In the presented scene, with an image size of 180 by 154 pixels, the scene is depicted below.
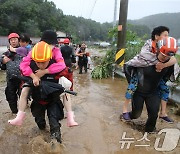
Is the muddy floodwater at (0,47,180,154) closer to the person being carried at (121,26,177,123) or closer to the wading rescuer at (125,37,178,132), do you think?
the wading rescuer at (125,37,178,132)

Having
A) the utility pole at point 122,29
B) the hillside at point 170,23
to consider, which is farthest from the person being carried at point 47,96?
the utility pole at point 122,29

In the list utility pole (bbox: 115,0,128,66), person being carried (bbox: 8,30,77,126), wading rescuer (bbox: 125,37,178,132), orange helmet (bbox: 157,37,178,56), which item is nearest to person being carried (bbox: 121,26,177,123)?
wading rescuer (bbox: 125,37,178,132)

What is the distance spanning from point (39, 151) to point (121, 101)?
3777 mm

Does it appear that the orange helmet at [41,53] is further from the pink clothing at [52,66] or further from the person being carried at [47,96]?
the pink clothing at [52,66]

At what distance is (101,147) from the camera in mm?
4367

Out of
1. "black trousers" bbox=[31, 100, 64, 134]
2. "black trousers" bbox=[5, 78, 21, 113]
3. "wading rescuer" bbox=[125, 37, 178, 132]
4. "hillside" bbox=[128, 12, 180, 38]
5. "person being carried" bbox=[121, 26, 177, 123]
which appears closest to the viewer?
"black trousers" bbox=[31, 100, 64, 134]

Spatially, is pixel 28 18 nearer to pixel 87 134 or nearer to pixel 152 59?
pixel 87 134

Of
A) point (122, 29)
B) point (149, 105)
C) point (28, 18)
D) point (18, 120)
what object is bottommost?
point (18, 120)

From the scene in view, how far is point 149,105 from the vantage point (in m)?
4.75

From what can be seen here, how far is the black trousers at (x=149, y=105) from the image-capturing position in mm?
4711

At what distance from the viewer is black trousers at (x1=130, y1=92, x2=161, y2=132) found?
4.71 m

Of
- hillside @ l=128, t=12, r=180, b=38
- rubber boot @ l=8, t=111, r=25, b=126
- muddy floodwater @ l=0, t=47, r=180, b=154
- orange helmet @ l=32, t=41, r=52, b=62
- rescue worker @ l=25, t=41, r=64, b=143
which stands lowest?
muddy floodwater @ l=0, t=47, r=180, b=154

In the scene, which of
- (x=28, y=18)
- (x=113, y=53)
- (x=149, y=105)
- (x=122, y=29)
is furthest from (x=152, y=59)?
(x=28, y=18)

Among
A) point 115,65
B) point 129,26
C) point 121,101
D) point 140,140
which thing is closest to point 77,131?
point 140,140
